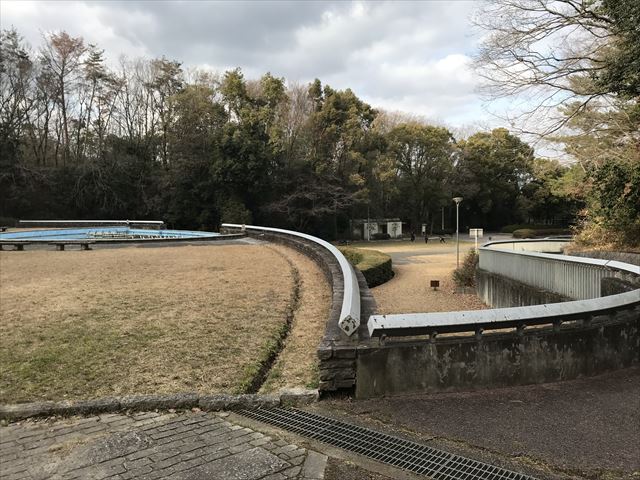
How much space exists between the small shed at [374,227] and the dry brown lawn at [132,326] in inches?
1336

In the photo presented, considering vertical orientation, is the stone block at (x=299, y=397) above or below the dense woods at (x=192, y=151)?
below

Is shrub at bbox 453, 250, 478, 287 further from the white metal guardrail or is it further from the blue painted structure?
the blue painted structure

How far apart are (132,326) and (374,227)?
41.2 meters

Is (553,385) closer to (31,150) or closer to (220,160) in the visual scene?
(220,160)

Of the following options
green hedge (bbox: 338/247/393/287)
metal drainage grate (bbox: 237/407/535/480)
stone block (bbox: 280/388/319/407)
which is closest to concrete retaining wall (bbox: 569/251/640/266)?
green hedge (bbox: 338/247/393/287)

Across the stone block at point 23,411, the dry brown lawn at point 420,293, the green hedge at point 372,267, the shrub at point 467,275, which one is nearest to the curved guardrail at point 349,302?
the dry brown lawn at point 420,293

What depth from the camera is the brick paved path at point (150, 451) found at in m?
2.59

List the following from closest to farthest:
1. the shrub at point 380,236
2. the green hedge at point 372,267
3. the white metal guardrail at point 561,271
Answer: the white metal guardrail at point 561,271
the green hedge at point 372,267
the shrub at point 380,236

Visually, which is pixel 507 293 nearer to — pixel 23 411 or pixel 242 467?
pixel 242 467

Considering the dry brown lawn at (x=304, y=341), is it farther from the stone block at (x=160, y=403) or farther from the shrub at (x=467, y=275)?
the shrub at (x=467, y=275)

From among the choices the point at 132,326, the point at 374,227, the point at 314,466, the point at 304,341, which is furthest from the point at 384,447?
the point at 374,227

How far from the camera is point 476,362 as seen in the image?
143 inches

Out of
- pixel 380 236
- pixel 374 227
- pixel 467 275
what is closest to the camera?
pixel 467 275

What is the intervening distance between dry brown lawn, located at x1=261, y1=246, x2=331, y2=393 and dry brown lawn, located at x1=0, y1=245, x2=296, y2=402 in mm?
285
